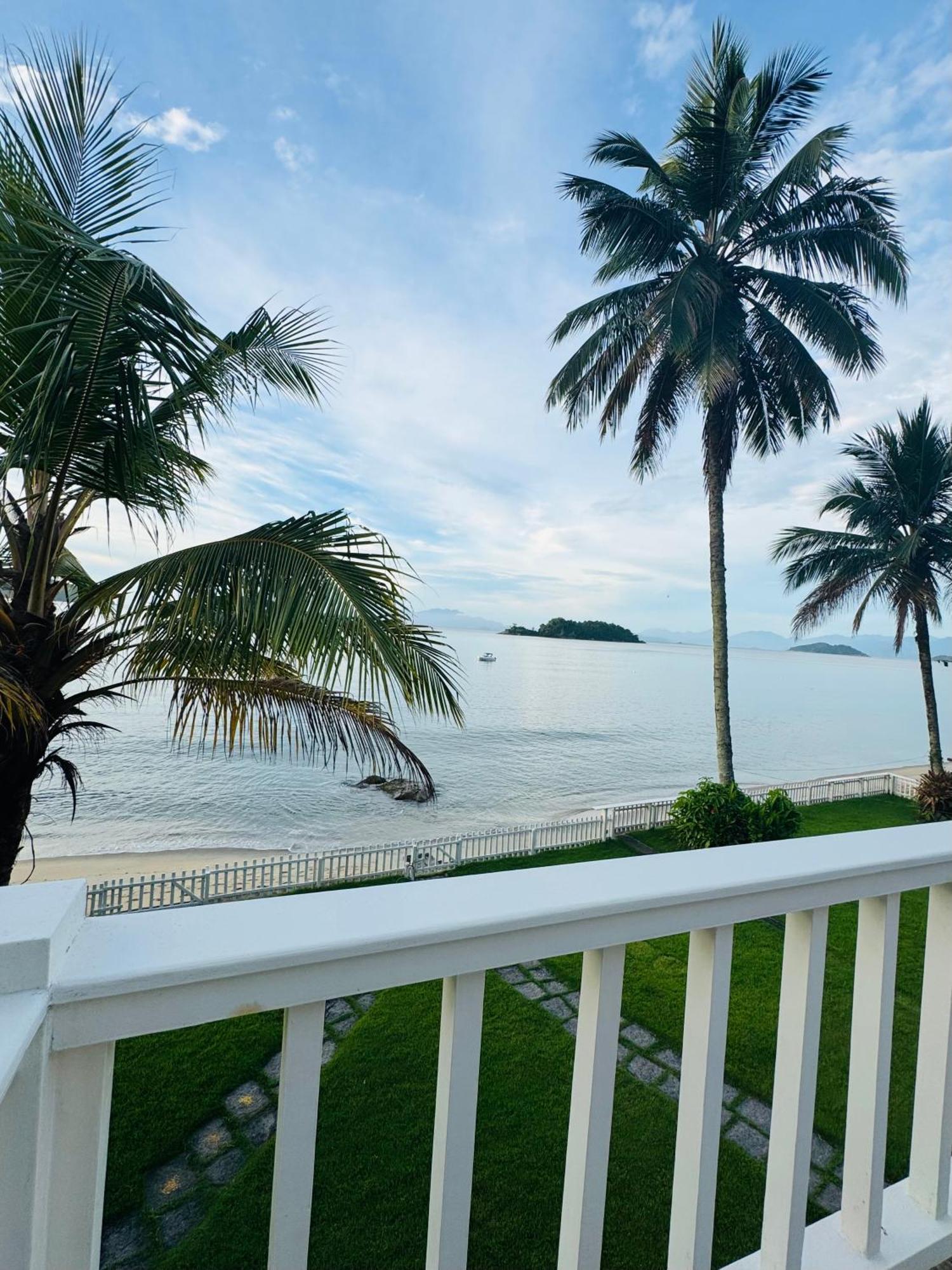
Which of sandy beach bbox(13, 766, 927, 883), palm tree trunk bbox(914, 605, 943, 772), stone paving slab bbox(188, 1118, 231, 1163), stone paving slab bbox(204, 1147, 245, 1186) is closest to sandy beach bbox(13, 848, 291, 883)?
sandy beach bbox(13, 766, 927, 883)

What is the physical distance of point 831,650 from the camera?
392 ft

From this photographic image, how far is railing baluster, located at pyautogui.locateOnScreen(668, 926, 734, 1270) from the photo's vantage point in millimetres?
783

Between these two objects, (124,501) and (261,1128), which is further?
(261,1128)

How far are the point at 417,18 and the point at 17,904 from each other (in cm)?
876

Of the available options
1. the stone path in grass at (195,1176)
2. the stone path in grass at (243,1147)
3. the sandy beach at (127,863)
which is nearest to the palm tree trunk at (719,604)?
the stone path in grass at (243,1147)

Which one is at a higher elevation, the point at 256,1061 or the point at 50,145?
the point at 50,145

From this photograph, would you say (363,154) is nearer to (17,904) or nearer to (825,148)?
(825,148)

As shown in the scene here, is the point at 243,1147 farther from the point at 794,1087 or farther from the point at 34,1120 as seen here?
the point at 34,1120

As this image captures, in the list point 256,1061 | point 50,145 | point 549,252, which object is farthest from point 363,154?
point 256,1061

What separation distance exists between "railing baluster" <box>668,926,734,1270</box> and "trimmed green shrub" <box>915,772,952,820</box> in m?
13.6

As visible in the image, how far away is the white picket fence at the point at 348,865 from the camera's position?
7723 mm

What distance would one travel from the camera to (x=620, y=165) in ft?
32.8

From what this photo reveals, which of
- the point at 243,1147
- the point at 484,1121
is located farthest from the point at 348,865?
the point at 484,1121

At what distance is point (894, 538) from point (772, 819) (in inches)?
299
